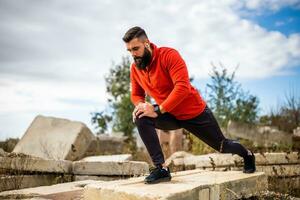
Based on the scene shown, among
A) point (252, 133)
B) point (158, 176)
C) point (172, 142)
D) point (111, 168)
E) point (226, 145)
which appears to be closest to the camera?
point (158, 176)

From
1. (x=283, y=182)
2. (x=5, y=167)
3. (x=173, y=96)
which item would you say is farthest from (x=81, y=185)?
(x=283, y=182)

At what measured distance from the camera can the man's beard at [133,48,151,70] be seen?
4.25 meters

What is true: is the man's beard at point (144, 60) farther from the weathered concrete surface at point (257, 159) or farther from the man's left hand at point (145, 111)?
the weathered concrete surface at point (257, 159)

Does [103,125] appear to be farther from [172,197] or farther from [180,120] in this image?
[172,197]

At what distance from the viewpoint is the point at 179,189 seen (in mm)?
3467

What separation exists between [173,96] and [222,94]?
32.0ft

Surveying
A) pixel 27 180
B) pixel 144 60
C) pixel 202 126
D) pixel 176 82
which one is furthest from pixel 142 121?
pixel 27 180

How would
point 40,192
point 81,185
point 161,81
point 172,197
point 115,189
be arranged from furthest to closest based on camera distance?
1. point 81,185
2. point 40,192
3. point 161,81
4. point 115,189
5. point 172,197

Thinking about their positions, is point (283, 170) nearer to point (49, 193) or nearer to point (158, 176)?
point (158, 176)

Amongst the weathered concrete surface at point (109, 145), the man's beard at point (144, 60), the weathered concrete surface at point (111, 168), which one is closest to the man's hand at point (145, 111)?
the man's beard at point (144, 60)

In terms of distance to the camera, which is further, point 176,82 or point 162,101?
point 162,101

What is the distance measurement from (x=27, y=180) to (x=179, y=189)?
11.4ft

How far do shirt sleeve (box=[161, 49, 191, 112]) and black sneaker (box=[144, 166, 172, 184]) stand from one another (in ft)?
2.21

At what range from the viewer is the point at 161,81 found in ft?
14.0
